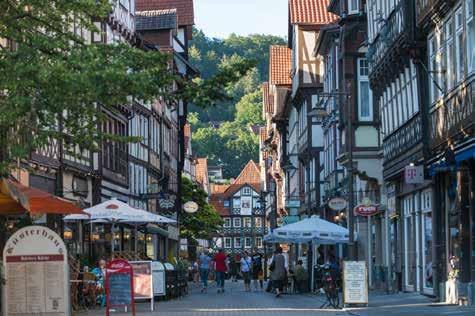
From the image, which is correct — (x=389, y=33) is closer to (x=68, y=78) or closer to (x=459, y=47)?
(x=459, y=47)

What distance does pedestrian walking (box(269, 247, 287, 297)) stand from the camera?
44625 mm

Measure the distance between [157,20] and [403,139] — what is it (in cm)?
3576

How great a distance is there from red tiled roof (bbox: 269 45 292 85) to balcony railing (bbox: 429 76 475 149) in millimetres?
60135

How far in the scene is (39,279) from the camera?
19938 millimetres

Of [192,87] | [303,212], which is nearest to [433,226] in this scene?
[192,87]

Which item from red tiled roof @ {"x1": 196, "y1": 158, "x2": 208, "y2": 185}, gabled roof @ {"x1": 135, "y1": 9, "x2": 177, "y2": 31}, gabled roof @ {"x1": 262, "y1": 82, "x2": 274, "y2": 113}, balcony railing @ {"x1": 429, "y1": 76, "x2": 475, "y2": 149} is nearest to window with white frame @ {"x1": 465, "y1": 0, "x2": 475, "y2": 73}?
balcony railing @ {"x1": 429, "y1": 76, "x2": 475, "y2": 149}

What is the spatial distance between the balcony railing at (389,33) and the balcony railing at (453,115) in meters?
3.39

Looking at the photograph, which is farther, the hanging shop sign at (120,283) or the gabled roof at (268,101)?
the gabled roof at (268,101)

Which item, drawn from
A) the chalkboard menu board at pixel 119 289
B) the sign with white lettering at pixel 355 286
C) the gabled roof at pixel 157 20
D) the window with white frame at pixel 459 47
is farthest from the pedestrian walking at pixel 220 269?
the chalkboard menu board at pixel 119 289

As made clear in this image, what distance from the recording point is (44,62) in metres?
16.5

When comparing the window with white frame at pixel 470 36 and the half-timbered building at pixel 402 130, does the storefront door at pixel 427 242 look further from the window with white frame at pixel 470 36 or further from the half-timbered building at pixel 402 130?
the window with white frame at pixel 470 36

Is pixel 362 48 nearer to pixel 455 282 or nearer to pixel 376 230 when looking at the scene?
pixel 376 230

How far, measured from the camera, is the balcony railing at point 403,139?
35344 mm

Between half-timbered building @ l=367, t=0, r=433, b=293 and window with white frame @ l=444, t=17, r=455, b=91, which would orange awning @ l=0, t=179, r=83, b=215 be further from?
half-timbered building @ l=367, t=0, r=433, b=293
